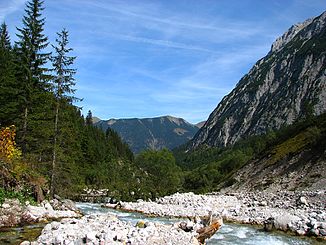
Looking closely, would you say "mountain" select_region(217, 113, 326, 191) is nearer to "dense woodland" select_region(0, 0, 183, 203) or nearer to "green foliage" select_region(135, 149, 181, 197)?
"green foliage" select_region(135, 149, 181, 197)

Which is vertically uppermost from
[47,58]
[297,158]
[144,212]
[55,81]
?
[47,58]

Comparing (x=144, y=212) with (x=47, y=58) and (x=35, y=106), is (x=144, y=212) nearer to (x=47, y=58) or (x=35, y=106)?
(x=35, y=106)

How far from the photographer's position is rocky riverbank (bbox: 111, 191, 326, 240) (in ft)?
80.2

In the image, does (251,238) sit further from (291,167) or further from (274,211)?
(291,167)

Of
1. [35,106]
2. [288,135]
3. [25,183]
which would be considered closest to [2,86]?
[35,106]

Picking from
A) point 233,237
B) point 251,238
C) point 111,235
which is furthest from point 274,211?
point 111,235

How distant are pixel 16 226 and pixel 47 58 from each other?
20714 mm

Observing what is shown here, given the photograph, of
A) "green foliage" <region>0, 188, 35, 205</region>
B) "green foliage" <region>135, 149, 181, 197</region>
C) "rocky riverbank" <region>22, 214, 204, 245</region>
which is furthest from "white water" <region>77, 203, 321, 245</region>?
"green foliage" <region>135, 149, 181, 197</region>

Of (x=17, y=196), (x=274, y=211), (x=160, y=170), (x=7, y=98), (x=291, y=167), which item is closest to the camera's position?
(x=17, y=196)

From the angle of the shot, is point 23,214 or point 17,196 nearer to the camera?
point 23,214

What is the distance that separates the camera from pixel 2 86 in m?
39.6

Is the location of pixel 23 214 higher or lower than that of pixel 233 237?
higher

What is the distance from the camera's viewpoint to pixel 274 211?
3447 cm

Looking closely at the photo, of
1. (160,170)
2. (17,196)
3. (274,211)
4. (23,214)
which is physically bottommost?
(274,211)
